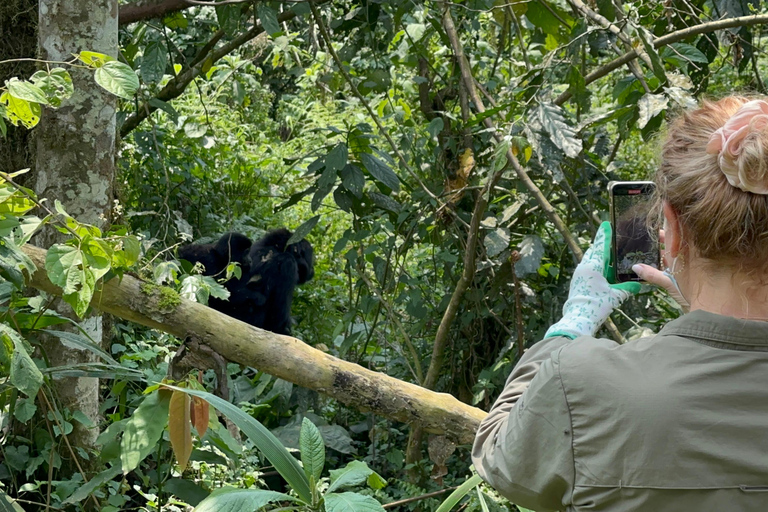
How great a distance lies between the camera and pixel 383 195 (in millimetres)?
3490

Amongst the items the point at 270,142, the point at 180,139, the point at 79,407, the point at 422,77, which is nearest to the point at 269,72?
the point at 270,142

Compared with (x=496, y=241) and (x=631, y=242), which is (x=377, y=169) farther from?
(x=631, y=242)

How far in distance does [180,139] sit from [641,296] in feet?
11.6

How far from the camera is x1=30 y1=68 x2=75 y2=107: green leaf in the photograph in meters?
1.64

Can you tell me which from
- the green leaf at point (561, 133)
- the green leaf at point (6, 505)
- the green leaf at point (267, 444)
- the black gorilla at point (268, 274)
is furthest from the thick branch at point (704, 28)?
the black gorilla at point (268, 274)

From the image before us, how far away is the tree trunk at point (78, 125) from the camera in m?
2.22

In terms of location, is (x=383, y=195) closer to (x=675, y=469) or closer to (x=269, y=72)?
(x=675, y=469)

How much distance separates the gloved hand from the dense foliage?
2.12 ft

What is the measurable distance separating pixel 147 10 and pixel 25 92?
175 cm

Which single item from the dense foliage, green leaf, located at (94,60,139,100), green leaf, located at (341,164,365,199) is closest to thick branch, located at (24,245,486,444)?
the dense foliage

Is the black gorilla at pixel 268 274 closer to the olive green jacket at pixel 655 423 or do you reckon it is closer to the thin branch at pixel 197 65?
the thin branch at pixel 197 65

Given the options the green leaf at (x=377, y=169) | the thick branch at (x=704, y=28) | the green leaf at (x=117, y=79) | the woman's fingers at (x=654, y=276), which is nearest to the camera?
the woman's fingers at (x=654, y=276)

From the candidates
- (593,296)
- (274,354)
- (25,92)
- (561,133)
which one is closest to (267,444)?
(274,354)

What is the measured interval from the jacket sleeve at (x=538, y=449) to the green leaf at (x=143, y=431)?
84cm
